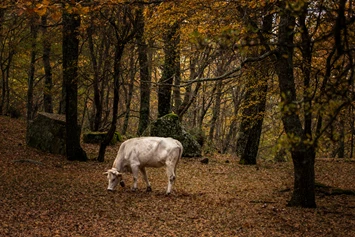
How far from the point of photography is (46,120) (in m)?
18.4

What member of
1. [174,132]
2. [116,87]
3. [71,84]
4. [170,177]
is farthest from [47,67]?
[170,177]

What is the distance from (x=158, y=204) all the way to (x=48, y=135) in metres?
9.59

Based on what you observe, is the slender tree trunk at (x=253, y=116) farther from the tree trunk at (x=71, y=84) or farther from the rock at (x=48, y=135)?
the rock at (x=48, y=135)

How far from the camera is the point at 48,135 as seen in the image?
18078 mm

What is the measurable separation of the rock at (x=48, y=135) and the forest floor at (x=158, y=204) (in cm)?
106

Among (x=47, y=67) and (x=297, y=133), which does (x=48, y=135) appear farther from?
(x=297, y=133)

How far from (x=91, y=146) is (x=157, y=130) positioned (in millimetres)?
3556

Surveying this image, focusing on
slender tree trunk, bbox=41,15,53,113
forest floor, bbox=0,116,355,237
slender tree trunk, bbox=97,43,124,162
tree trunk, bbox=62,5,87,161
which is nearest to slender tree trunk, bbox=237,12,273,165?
forest floor, bbox=0,116,355,237

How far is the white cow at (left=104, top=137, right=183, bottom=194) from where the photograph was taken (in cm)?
1162

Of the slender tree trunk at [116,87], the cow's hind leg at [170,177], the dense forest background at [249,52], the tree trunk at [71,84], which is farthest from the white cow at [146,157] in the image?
the tree trunk at [71,84]

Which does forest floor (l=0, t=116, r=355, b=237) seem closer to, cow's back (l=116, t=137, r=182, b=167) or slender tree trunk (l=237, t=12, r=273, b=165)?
cow's back (l=116, t=137, r=182, b=167)

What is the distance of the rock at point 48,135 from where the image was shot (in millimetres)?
17859

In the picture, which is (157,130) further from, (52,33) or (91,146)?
(52,33)

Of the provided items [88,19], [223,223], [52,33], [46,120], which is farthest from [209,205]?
[52,33]
